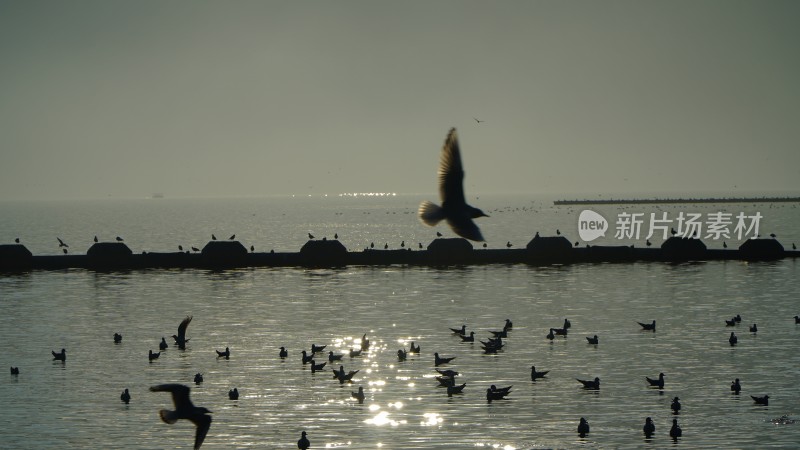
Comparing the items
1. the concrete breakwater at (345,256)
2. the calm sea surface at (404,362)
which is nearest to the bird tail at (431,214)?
the calm sea surface at (404,362)

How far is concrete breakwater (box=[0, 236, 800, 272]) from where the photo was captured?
11244cm

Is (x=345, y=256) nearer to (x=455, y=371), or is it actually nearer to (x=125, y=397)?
(x=455, y=371)

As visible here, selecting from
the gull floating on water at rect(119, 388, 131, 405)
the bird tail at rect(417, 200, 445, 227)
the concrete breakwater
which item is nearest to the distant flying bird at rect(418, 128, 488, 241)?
the bird tail at rect(417, 200, 445, 227)

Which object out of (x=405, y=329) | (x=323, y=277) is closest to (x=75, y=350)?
(x=405, y=329)

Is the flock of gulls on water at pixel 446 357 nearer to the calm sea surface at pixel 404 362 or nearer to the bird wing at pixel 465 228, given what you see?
the bird wing at pixel 465 228

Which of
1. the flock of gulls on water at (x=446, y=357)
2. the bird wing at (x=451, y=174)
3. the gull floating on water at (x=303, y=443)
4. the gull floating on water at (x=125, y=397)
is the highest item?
the bird wing at (x=451, y=174)

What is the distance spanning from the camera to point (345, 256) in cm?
11394

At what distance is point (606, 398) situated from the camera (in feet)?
143

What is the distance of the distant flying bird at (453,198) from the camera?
36.4ft

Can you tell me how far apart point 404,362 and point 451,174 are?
139 feet

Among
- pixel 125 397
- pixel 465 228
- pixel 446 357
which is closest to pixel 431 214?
pixel 465 228

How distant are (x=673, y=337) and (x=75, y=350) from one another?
34620 mm

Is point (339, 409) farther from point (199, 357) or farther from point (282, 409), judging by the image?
point (199, 357)

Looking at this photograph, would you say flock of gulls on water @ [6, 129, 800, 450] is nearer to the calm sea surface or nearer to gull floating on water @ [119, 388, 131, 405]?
gull floating on water @ [119, 388, 131, 405]
